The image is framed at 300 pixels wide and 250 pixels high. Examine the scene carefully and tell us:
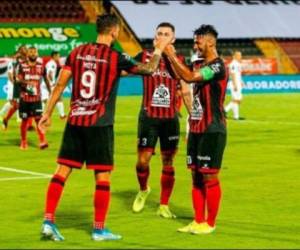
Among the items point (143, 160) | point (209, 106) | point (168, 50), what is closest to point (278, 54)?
point (143, 160)

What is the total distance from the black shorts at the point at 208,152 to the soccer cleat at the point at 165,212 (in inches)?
53.0

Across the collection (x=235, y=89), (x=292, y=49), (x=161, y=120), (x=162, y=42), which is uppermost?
(x=292, y=49)

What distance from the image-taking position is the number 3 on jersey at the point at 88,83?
10781mm

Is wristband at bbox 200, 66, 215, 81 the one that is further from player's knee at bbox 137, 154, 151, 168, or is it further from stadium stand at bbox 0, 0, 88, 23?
stadium stand at bbox 0, 0, 88, 23

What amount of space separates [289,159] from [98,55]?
32.2 feet

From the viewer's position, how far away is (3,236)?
1116 centimetres

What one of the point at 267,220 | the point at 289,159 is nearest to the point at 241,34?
the point at 289,159

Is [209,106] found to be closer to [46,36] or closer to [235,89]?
[235,89]

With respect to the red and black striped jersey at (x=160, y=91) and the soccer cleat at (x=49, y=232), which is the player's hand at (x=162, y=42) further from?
the soccer cleat at (x=49, y=232)

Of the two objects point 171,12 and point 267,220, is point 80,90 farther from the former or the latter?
point 171,12

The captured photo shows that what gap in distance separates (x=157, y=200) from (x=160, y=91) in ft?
6.09

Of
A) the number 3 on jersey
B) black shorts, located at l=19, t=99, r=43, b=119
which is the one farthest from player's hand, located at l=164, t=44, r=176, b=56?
black shorts, located at l=19, t=99, r=43, b=119

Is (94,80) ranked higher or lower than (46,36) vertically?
lower

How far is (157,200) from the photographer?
1416 cm
